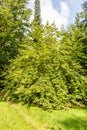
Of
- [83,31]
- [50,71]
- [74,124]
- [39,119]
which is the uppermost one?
[83,31]

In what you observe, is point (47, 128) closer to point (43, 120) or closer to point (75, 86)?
point (43, 120)

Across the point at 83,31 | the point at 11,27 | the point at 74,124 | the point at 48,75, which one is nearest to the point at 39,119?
the point at 74,124

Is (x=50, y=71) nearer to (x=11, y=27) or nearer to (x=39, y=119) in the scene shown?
(x=39, y=119)

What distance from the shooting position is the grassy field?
43.5ft

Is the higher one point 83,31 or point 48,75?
point 83,31

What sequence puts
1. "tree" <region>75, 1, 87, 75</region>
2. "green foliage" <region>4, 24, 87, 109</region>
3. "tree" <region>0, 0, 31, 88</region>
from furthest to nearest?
"tree" <region>0, 0, 31, 88</region>, "tree" <region>75, 1, 87, 75</region>, "green foliage" <region>4, 24, 87, 109</region>

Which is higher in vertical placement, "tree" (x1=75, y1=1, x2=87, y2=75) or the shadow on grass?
"tree" (x1=75, y1=1, x2=87, y2=75)

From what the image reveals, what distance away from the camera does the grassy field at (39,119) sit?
13.3 meters

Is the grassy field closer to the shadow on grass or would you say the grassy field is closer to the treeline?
the shadow on grass

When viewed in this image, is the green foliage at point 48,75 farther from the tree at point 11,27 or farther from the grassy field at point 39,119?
the tree at point 11,27

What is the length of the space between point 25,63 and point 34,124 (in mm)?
5684

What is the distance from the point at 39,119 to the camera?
A: 48.6 feet

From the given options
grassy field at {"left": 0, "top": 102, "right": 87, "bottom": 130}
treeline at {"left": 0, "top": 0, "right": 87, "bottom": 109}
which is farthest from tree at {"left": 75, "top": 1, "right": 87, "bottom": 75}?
grassy field at {"left": 0, "top": 102, "right": 87, "bottom": 130}

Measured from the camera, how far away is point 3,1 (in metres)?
26.0
